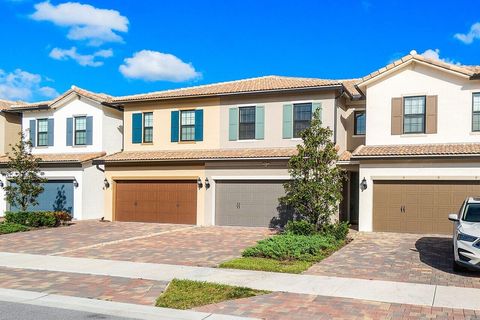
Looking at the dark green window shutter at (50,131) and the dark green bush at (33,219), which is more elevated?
the dark green window shutter at (50,131)

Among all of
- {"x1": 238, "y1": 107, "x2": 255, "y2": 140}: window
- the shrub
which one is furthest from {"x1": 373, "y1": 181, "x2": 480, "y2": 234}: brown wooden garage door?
{"x1": 238, "y1": 107, "x2": 255, "y2": 140}: window

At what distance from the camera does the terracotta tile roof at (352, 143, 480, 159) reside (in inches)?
684

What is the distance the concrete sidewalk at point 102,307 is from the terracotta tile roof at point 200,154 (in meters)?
12.5

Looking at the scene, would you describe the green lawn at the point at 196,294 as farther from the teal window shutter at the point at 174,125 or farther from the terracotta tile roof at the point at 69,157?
the terracotta tile roof at the point at 69,157

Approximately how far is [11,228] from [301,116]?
13.2 meters

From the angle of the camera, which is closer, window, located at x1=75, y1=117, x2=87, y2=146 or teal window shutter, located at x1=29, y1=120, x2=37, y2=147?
window, located at x1=75, y1=117, x2=87, y2=146

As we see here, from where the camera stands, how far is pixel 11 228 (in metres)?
19.8

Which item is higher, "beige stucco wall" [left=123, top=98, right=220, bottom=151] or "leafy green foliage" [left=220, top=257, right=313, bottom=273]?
"beige stucco wall" [left=123, top=98, right=220, bottom=151]

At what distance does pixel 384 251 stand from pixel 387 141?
22.5 feet

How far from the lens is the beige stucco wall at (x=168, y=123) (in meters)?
22.6

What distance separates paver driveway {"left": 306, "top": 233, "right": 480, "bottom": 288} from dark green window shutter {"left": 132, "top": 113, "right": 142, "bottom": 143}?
12490mm

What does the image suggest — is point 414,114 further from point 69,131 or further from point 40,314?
point 69,131

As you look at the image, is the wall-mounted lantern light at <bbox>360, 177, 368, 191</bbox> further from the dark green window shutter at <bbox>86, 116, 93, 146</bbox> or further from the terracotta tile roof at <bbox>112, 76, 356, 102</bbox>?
the dark green window shutter at <bbox>86, 116, 93, 146</bbox>

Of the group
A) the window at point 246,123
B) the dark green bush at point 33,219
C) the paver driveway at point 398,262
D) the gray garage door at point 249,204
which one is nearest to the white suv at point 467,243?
the paver driveway at point 398,262
